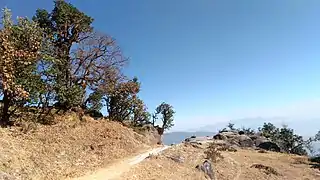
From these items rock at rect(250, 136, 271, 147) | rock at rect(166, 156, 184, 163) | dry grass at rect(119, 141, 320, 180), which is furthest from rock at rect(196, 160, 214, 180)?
rock at rect(250, 136, 271, 147)

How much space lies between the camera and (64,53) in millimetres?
34844

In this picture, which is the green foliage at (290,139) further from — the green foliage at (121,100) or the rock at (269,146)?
the green foliage at (121,100)

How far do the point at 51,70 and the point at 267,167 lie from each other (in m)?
24.4

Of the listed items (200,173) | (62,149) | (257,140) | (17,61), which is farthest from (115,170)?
(257,140)

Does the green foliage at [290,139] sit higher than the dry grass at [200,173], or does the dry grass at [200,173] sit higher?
the green foliage at [290,139]

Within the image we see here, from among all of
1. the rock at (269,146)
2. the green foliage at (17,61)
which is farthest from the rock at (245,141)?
the green foliage at (17,61)

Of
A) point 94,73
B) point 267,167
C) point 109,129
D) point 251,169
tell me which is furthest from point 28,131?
point 267,167

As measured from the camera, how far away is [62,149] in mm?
22938

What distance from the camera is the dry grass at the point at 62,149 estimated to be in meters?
18.2

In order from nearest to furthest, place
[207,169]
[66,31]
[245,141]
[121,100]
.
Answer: [207,169] < [66,31] < [121,100] < [245,141]

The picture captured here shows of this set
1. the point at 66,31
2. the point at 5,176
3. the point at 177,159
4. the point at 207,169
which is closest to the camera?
the point at 5,176

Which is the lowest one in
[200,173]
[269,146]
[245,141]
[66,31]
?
[200,173]

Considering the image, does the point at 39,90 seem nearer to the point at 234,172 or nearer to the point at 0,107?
the point at 0,107

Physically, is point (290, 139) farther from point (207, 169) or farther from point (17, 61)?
point (17, 61)
